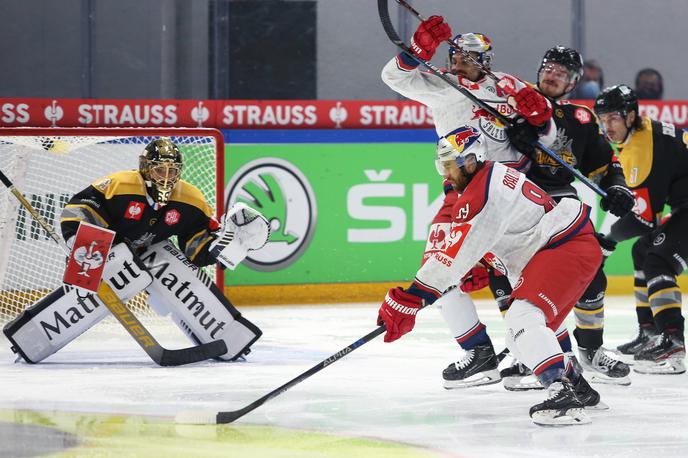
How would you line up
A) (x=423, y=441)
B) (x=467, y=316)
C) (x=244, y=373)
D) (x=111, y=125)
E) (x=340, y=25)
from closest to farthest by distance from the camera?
1. (x=423, y=441)
2. (x=467, y=316)
3. (x=244, y=373)
4. (x=111, y=125)
5. (x=340, y=25)

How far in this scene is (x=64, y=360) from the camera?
4906mm

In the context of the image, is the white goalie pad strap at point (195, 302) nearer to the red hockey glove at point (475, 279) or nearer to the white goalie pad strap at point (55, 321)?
the white goalie pad strap at point (55, 321)

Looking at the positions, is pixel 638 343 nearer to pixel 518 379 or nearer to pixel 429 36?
pixel 518 379

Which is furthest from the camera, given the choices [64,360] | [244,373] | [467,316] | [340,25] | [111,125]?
[340,25]

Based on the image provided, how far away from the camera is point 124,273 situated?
4.77 meters

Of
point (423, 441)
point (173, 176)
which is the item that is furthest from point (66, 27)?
point (423, 441)

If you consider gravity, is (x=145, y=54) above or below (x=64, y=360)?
above

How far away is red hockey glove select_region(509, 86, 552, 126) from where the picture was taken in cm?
434

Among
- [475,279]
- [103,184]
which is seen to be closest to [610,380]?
[475,279]

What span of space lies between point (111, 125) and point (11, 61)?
629 millimetres

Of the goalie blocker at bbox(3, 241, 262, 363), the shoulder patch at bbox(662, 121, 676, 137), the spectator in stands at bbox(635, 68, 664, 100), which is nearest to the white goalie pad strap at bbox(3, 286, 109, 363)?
the goalie blocker at bbox(3, 241, 262, 363)

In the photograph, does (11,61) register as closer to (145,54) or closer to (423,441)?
(145,54)

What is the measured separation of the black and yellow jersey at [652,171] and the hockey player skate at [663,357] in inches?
16.8

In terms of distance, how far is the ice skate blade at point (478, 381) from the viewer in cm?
429
